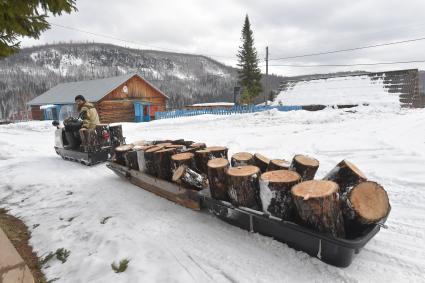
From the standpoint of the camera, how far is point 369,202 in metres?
2.74

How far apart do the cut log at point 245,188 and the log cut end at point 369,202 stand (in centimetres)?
108

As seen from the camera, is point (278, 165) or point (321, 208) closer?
point (321, 208)

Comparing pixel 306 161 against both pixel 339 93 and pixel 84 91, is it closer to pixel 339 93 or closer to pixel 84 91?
pixel 339 93

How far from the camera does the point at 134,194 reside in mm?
5039

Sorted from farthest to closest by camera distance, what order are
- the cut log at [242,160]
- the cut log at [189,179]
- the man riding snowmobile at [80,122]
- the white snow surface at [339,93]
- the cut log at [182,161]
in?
the white snow surface at [339,93] < the man riding snowmobile at [80,122] < the cut log at [182,161] < the cut log at [189,179] < the cut log at [242,160]

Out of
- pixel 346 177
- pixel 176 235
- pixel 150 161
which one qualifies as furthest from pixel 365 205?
pixel 150 161

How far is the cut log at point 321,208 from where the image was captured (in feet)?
8.45

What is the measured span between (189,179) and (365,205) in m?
2.42

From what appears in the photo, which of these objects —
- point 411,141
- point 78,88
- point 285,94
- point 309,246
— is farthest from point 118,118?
point 309,246

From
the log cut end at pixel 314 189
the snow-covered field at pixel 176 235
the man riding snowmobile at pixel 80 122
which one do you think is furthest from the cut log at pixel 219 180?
the man riding snowmobile at pixel 80 122

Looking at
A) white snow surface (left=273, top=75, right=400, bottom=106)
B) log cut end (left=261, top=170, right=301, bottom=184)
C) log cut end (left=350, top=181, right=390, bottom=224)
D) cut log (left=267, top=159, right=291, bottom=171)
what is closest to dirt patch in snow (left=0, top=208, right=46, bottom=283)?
log cut end (left=261, top=170, right=301, bottom=184)

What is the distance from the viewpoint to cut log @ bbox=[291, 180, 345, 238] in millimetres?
2576

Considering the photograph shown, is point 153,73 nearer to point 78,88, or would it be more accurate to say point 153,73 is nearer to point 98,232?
point 78,88

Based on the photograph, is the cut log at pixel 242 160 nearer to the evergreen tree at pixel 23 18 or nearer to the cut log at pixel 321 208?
the cut log at pixel 321 208
